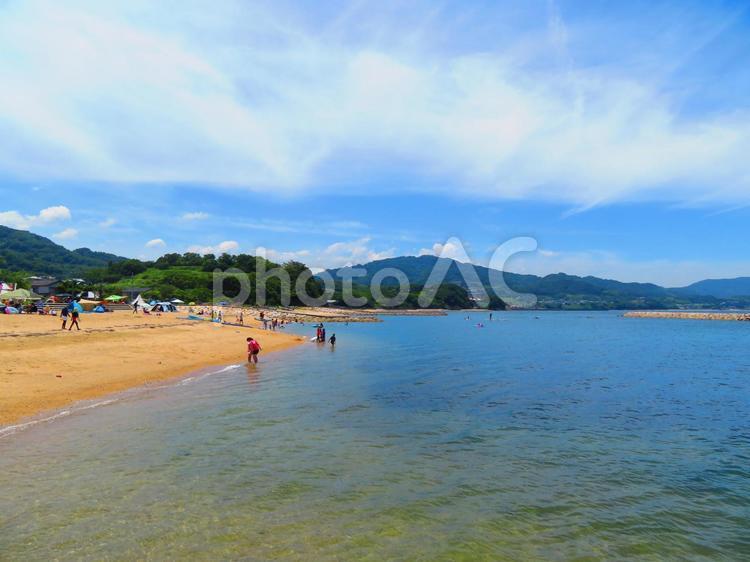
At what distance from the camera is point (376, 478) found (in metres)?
10.7

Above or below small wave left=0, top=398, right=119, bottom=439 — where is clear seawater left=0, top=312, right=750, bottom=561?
→ below

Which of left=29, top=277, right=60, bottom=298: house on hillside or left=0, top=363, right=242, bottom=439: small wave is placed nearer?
left=0, top=363, right=242, bottom=439: small wave

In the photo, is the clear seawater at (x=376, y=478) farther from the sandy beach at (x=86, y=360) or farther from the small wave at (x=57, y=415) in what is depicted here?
the sandy beach at (x=86, y=360)

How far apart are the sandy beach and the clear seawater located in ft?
6.76

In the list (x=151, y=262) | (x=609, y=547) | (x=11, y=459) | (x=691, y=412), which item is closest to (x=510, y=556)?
(x=609, y=547)

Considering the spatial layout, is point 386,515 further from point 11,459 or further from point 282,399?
point 282,399

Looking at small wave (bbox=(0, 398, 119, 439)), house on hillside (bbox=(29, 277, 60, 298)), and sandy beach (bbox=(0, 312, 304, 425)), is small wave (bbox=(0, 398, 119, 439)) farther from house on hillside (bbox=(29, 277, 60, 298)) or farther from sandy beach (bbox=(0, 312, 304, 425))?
house on hillside (bbox=(29, 277, 60, 298))

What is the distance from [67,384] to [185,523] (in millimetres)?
14281

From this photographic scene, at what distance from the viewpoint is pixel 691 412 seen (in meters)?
19.0

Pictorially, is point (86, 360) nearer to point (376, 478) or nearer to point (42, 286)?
point (376, 478)

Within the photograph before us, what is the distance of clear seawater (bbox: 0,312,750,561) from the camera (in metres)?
7.72

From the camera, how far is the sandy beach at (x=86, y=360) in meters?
16.9

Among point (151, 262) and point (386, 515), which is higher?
point (151, 262)

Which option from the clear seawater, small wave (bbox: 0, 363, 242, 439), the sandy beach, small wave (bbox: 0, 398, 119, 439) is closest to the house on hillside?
the sandy beach
